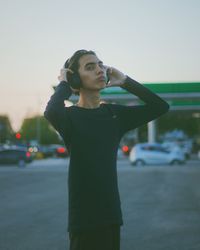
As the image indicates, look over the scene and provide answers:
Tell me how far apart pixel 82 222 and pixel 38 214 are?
7717 mm

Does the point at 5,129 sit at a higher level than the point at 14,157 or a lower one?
higher

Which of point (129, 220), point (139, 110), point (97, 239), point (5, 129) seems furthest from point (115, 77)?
point (5, 129)

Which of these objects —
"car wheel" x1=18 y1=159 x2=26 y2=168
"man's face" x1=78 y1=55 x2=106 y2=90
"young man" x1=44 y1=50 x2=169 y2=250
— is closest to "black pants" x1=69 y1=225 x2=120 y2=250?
"young man" x1=44 y1=50 x2=169 y2=250

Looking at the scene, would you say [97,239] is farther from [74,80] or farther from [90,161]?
[74,80]

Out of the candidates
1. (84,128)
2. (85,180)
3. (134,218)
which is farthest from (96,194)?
(134,218)

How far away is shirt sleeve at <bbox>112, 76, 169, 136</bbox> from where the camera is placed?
2959 mm

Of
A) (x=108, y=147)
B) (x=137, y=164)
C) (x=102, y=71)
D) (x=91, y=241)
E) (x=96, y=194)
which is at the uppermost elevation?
(x=102, y=71)

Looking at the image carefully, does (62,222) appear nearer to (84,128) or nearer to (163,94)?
(84,128)

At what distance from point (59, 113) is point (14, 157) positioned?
34.9 metres

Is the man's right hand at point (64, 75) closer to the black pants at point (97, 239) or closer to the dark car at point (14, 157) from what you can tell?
the black pants at point (97, 239)

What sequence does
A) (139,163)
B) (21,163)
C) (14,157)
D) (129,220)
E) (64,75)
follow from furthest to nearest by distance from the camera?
(14,157), (21,163), (139,163), (129,220), (64,75)

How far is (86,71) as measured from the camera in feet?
9.36

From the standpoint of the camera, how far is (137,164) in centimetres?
3406

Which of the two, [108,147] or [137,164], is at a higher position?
[108,147]
